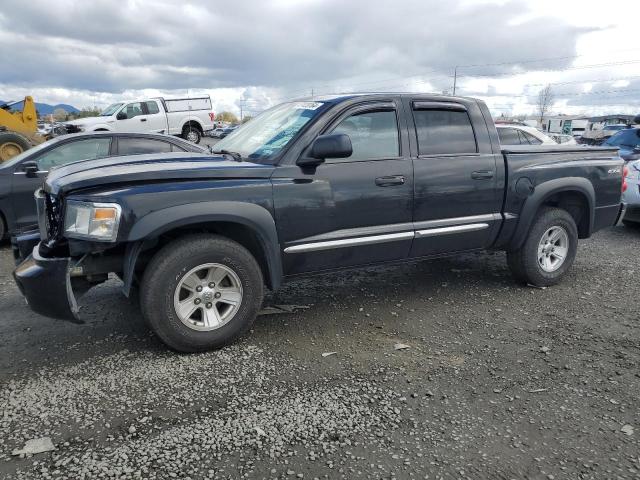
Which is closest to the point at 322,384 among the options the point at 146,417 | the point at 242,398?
the point at 242,398

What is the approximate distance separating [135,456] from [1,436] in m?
0.77

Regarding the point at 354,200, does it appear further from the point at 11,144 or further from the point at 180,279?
the point at 11,144

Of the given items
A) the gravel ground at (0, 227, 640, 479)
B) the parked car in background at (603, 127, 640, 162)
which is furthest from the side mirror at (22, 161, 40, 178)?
the parked car in background at (603, 127, 640, 162)

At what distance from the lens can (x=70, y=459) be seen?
2.46m

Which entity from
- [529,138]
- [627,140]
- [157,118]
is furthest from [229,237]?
[157,118]

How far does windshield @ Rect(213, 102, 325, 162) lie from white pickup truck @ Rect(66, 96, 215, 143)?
16.4 m

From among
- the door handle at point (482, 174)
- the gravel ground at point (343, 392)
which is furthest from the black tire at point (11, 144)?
the door handle at point (482, 174)

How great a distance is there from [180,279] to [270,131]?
5.10ft

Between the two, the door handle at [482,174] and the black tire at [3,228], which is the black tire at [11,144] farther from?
the door handle at [482,174]

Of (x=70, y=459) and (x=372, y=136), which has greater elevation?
(x=372, y=136)

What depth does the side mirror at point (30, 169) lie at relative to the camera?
6148 millimetres

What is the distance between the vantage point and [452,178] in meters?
4.28

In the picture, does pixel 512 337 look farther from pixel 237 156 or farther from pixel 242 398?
pixel 237 156

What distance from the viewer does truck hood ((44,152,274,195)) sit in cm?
324
